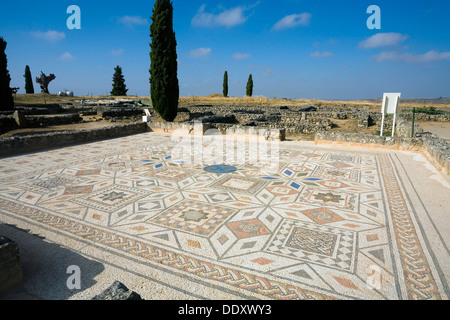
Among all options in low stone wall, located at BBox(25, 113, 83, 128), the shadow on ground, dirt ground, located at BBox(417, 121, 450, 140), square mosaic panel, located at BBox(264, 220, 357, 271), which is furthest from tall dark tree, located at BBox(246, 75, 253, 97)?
the shadow on ground

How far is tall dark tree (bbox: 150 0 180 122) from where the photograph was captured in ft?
46.6

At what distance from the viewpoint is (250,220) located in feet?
11.1

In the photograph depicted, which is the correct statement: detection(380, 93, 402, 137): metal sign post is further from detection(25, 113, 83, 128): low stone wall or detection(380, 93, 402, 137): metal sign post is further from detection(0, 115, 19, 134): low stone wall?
detection(25, 113, 83, 128): low stone wall

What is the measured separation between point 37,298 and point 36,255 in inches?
27.6

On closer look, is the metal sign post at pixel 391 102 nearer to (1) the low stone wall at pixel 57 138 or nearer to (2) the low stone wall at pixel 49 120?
(1) the low stone wall at pixel 57 138

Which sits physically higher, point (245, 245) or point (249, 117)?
point (249, 117)

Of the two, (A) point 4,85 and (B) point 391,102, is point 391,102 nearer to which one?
(B) point 391,102

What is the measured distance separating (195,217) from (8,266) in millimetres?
1901

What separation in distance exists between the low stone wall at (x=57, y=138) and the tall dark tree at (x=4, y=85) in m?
15.9

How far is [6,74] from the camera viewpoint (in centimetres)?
2066


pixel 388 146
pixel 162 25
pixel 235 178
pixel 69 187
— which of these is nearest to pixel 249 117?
pixel 162 25

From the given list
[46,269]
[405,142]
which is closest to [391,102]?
[405,142]

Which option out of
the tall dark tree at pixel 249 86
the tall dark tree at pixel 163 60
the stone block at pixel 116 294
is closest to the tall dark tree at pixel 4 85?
the tall dark tree at pixel 163 60
